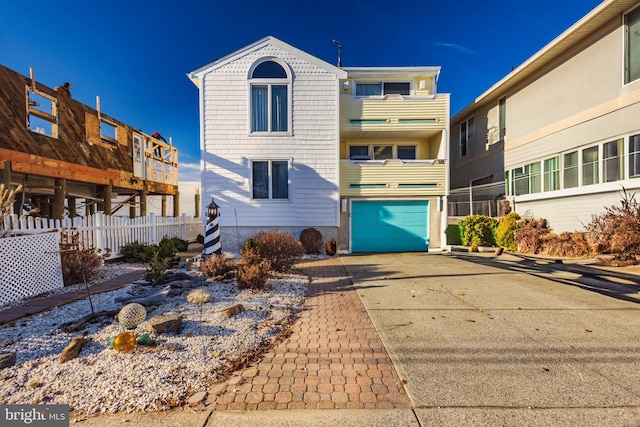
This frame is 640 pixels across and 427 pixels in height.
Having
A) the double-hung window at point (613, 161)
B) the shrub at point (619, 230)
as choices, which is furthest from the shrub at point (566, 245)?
the double-hung window at point (613, 161)

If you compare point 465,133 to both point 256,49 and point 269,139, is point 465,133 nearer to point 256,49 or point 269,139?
point 269,139

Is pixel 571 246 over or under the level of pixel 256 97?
under

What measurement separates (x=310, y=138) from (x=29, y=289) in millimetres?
9077

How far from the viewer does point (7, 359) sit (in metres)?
2.87

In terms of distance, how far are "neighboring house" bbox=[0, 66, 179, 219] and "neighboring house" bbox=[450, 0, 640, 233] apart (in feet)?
54.8

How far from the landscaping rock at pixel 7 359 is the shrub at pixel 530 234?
1342 centimetres

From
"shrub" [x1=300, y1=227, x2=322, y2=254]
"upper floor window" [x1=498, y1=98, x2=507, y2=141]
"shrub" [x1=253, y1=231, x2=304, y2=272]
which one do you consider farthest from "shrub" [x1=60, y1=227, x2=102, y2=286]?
"upper floor window" [x1=498, y1=98, x2=507, y2=141]

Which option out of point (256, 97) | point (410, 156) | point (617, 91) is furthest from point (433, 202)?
point (256, 97)

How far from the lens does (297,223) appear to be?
1162 cm

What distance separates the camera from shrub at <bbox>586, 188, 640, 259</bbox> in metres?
7.97

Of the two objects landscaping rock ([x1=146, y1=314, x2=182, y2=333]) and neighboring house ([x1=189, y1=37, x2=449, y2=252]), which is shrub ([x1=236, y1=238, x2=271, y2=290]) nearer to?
landscaping rock ([x1=146, y1=314, x2=182, y2=333])

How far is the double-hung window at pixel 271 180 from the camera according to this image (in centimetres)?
1162

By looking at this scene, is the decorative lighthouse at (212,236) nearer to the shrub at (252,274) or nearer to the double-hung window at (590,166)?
the shrub at (252,274)

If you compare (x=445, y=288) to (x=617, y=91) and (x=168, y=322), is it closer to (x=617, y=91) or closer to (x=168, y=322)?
(x=168, y=322)
